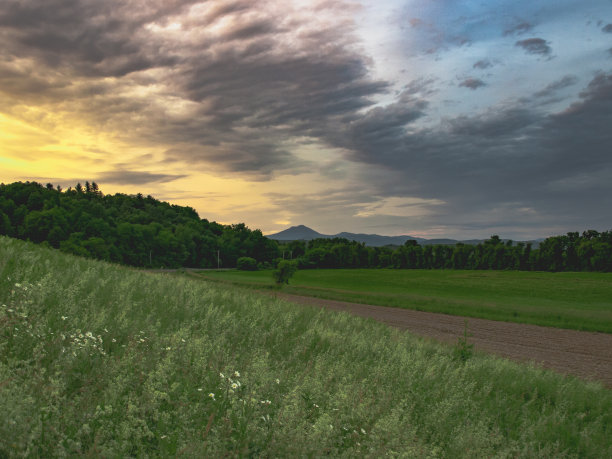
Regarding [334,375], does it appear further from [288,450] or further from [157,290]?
[157,290]

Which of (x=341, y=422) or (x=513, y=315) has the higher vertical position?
(x=341, y=422)

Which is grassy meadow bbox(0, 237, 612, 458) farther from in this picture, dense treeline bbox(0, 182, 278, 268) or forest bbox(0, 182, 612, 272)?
forest bbox(0, 182, 612, 272)

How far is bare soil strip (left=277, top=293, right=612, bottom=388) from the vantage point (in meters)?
17.7

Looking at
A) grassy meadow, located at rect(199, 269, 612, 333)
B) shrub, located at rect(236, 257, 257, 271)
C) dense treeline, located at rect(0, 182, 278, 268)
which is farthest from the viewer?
shrub, located at rect(236, 257, 257, 271)

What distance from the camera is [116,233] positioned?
12294cm

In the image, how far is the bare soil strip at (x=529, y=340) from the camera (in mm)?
17703

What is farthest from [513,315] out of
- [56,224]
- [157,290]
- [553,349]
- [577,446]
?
[56,224]

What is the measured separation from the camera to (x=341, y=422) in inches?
215

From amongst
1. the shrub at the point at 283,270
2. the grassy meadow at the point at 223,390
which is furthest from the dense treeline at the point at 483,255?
the grassy meadow at the point at 223,390

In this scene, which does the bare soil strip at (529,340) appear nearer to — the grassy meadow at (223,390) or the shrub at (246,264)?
the grassy meadow at (223,390)

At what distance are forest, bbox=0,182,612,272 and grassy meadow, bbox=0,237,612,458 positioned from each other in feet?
274

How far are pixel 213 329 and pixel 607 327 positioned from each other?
2936cm

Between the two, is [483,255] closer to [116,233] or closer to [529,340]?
[529,340]

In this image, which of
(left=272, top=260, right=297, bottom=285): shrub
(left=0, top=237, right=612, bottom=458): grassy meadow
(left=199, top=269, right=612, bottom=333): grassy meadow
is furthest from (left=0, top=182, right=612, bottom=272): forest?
(left=0, top=237, right=612, bottom=458): grassy meadow
